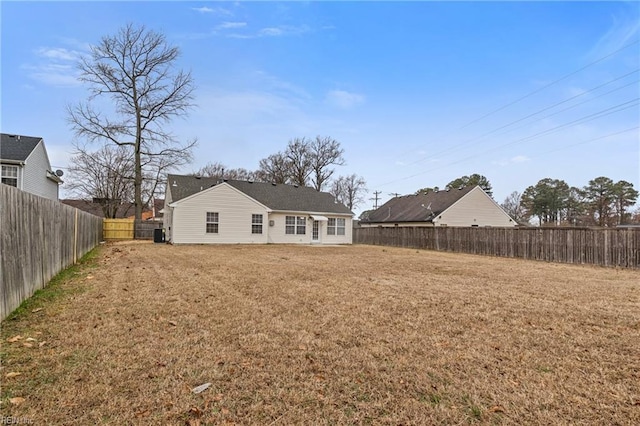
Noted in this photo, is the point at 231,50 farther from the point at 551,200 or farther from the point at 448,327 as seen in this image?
the point at 551,200

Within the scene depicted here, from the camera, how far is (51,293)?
5.68 metres

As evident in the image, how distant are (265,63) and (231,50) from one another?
1749 mm

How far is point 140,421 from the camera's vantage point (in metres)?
2.19

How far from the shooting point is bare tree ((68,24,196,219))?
2527 centimetres

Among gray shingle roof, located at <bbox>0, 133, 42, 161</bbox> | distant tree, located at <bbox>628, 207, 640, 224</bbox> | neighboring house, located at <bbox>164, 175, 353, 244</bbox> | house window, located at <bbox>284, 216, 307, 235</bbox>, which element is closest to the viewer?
gray shingle roof, located at <bbox>0, 133, 42, 161</bbox>

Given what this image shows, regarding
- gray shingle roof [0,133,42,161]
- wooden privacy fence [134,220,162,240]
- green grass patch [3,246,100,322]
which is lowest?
green grass patch [3,246,100,322]

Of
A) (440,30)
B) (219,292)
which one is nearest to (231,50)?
(440,30)

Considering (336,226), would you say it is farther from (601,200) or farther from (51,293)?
(601,200)

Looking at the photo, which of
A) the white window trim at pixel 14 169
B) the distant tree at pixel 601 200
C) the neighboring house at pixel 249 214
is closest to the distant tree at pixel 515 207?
the distant tree at pixel 601 200

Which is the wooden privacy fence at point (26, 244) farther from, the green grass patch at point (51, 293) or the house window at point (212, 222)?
the house window at point (212, 222)

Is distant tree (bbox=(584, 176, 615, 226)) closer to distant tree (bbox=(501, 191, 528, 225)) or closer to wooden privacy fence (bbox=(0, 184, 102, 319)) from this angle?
distant tree (bbox=(501, 191, 528, 225))

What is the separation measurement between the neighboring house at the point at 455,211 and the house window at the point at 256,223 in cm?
1327

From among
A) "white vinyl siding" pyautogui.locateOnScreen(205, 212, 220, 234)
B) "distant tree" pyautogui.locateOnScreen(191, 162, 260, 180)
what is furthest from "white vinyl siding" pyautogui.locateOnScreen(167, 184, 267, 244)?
"distant tree" pyautogui.locateOnScreen(191, 162, 260, 180)

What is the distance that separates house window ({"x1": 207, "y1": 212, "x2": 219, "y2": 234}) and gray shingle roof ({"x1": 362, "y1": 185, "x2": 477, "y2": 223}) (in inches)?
635
